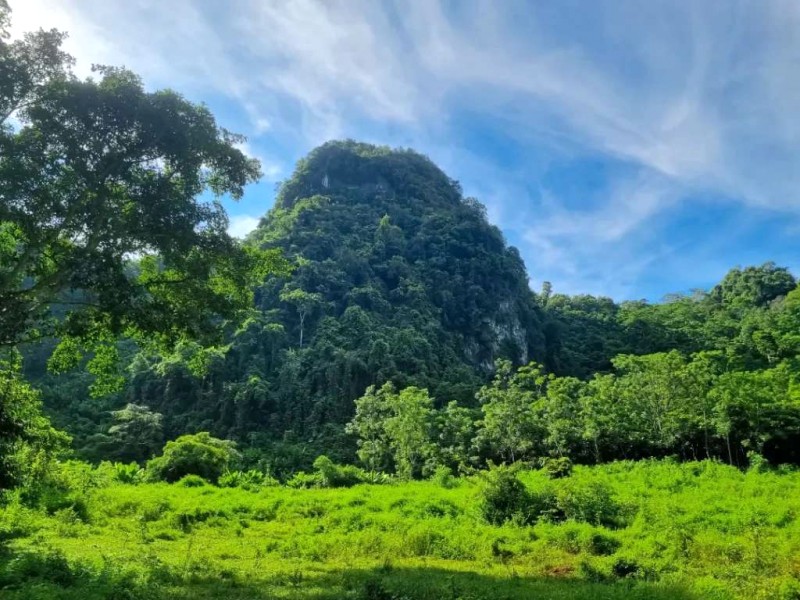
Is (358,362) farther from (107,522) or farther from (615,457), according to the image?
(107,522)

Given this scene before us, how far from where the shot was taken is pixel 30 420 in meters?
13.7

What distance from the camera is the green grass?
9328mm

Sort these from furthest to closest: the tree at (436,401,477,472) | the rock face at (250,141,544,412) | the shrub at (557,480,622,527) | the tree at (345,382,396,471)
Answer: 1. the rock face at (250,141,544,412)
2. the tree at (345,382,396,471)
3. the tree at (436,401,477,472)
4. the shrub at (557,480,622,527)

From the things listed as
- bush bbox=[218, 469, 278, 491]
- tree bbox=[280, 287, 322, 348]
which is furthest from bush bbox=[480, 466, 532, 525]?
tree bbox=[280, 287, 322, 348]

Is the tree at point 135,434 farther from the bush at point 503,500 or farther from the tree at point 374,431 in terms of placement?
the bush at point 503,500

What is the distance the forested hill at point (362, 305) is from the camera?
56906 millimetres

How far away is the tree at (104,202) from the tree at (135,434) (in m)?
35.0

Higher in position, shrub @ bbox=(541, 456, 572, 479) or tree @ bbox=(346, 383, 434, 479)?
tree @ bbox=(346, 383, 434, 479)

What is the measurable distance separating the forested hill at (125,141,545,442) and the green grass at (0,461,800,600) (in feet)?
114

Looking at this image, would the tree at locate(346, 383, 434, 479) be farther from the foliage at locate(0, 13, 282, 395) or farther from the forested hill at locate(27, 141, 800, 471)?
the foliage at locate(0, 13, 282, 395)

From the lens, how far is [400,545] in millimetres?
14047

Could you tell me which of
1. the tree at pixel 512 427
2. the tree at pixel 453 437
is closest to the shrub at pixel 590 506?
the tree at pixel 512 427

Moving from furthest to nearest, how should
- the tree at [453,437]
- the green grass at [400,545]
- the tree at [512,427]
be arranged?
the tree at [453,437] < the tree at [512,427] < the green grass at [400,545]

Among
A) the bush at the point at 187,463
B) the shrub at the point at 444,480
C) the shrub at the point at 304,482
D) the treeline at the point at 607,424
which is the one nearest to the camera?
the bush at the point at 187,463
